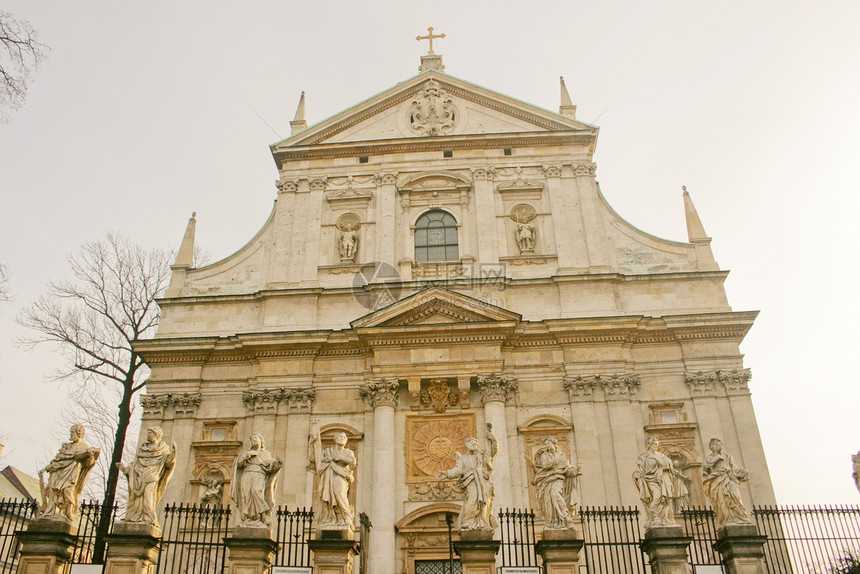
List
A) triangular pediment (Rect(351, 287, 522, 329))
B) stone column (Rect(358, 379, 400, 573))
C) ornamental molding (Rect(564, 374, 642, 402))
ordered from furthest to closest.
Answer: triangular pediment (Rect(351, 287, 522, 329)), ornamental molding (Rect(564, 374, 642, 402)), stone column (Rect(358, 379, 400, 573))

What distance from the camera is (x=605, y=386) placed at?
59.6 feet

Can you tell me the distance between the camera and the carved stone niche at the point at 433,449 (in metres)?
17.2

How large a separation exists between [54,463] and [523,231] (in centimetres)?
1323

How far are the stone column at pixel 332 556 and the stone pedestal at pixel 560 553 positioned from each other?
2.98 m

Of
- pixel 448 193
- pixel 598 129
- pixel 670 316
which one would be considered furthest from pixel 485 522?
pixel 598 129

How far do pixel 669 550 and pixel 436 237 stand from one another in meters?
11.9

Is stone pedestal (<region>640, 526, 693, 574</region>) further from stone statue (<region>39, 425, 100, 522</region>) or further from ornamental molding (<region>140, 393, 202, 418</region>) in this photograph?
ornamental molding (<region>140, 393, 202, 418</region>)

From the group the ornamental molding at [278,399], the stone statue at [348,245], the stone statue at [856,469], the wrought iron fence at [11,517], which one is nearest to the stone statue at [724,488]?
the stone statue at [856,469]

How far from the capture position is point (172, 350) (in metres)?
19.2

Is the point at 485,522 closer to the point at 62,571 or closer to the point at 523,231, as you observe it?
the point at 62,571

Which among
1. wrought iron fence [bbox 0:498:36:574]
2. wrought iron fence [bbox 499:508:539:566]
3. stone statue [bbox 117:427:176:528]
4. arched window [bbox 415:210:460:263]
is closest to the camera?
wrought iron fence [bbox 0:498:36:574]

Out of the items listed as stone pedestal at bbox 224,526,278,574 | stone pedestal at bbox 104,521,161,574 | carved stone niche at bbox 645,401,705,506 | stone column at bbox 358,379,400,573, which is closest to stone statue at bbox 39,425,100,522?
stone pedestal at bbox 104,521,161,574

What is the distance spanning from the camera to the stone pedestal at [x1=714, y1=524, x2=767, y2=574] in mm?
11289

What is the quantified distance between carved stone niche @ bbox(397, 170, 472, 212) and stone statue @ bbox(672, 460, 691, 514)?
9.42 metres
